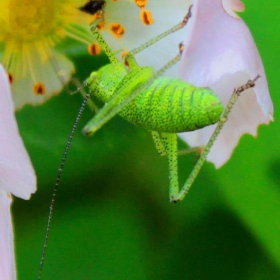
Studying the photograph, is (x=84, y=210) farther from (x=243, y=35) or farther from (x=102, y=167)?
(x=243, y=35)

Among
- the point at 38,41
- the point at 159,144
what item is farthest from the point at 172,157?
the point at 38,41

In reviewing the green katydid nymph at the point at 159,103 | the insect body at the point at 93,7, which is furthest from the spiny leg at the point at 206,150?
the insect body at the point at 93,7

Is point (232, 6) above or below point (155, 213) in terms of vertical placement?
above

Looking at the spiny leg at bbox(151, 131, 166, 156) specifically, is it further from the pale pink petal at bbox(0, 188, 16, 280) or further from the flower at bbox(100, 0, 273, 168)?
the pale pink petal at bbox(0, 188, 16, 280)

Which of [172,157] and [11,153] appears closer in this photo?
[11,153]

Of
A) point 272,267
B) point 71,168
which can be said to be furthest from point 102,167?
point 272,267

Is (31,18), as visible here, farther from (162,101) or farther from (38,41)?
(162,101)

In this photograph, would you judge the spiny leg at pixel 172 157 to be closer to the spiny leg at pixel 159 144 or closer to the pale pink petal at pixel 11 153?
the spiny leg at pixel 159 144

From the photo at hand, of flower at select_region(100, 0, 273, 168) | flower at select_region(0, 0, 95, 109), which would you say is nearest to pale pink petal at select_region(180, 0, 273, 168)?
flower at select_region(100, 0, 273, 168)
